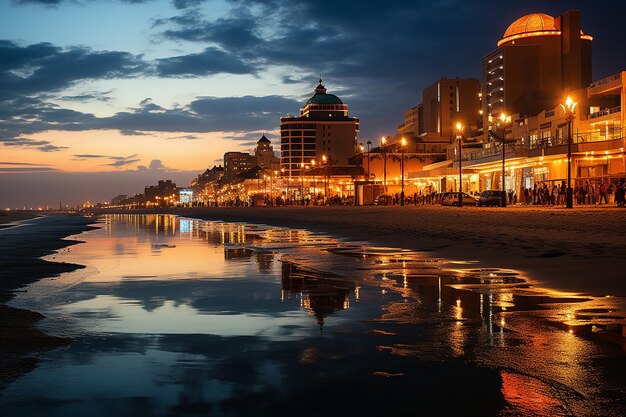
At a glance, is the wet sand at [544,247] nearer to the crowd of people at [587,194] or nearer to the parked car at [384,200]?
the crowd of people at [587,194]

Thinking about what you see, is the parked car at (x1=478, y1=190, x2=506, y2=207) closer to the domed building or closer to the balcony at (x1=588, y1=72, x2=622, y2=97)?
the balcony at (x1=588, y1=72, x2=622, y2=97)

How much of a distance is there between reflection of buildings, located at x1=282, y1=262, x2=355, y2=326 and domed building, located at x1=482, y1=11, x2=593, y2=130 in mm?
142847

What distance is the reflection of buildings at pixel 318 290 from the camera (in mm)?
10745

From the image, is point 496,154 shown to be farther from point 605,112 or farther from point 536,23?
point 536,23

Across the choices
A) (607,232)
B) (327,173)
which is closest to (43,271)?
(607,232)

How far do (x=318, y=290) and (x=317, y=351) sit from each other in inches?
221

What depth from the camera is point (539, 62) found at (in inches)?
6102

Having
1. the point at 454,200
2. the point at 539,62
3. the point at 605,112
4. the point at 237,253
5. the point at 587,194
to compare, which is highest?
the point at 539,62

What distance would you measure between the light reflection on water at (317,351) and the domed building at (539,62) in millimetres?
145889

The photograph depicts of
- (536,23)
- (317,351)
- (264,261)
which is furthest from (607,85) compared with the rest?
(536,23)

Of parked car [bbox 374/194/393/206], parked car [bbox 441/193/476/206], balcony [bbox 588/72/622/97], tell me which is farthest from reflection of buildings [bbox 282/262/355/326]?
parked car [bbox 374/194/393/206]

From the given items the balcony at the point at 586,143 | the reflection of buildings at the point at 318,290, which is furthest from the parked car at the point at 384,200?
the reflection of buildings at the point at 318,290

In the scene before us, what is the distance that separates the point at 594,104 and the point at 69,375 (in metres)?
82.2

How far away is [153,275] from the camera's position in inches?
653
